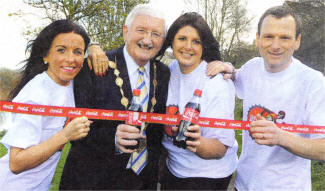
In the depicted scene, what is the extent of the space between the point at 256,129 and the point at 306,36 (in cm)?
69

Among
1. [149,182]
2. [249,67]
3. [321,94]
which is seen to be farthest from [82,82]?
[321,94]

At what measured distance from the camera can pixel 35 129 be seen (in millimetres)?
1614

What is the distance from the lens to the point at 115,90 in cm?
174

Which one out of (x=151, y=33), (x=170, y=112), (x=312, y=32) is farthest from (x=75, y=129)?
(x=312, y=32)

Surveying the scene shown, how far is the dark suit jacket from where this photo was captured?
172 cm

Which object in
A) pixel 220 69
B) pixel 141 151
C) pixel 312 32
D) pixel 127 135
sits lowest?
pixel 141 151

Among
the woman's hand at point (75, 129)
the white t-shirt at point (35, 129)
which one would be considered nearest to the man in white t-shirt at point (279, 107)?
the woman's hand at point (75, 129)

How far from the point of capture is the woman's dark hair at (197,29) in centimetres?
174

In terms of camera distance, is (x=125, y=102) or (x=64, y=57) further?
(x=125, y=102)

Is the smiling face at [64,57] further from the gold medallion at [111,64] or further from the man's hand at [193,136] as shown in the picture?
the man's hand at [193,136]

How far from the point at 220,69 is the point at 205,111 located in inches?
10.3

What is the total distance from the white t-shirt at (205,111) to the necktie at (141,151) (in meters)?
0.15

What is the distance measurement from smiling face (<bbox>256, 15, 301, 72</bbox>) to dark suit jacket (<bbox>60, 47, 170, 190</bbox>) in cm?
60

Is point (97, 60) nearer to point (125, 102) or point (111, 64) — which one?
point (111, 64)
